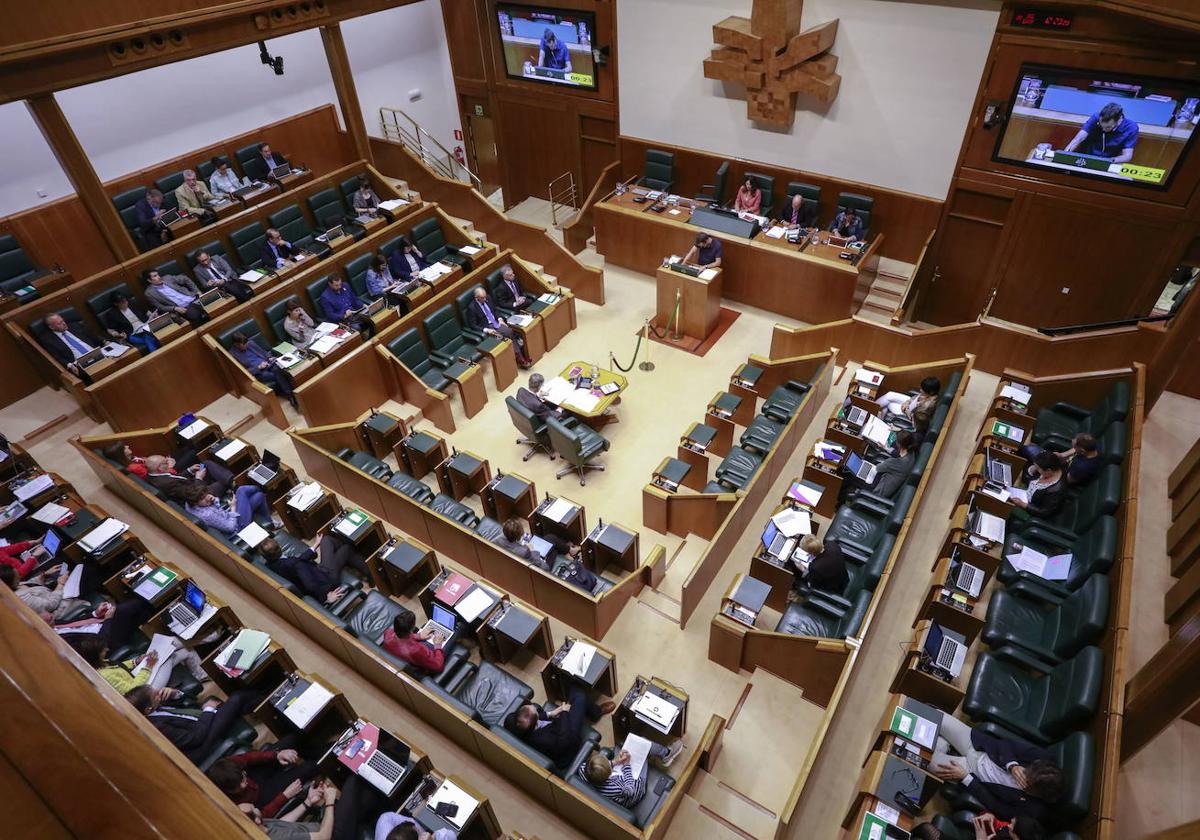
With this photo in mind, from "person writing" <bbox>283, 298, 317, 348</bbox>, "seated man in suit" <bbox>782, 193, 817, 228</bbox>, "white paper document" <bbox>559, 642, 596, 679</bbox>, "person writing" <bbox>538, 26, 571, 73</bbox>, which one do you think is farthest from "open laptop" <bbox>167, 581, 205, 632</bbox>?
"person writing" <bbox>538, 26, 571, 73</bbox>

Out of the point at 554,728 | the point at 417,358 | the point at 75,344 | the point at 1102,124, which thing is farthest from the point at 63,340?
the point at 1102,124

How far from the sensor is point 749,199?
9320 mm

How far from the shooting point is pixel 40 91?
6.56m

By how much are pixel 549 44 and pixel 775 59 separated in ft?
11.9

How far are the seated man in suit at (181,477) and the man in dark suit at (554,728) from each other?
11.5 feet

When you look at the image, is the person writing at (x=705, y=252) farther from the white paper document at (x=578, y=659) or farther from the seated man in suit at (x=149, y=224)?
the seated man in suit at (x=149, y=224)

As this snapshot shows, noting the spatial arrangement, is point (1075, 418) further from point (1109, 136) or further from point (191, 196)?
point (191, 196)

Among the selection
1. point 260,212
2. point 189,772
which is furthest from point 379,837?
point 260,212

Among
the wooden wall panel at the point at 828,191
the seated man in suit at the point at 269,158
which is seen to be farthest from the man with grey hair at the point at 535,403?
the seated man in suit at the point at 269,158

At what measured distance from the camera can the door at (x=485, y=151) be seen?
12047 mm

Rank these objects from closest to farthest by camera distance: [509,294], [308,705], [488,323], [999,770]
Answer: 1. [999,770]
2. [308,705]
3. [488,323]
4. [509,294]

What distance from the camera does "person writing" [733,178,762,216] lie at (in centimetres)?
932

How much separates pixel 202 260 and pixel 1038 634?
9.02m

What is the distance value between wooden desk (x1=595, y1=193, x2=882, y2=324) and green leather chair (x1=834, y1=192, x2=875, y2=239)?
1.12ft
